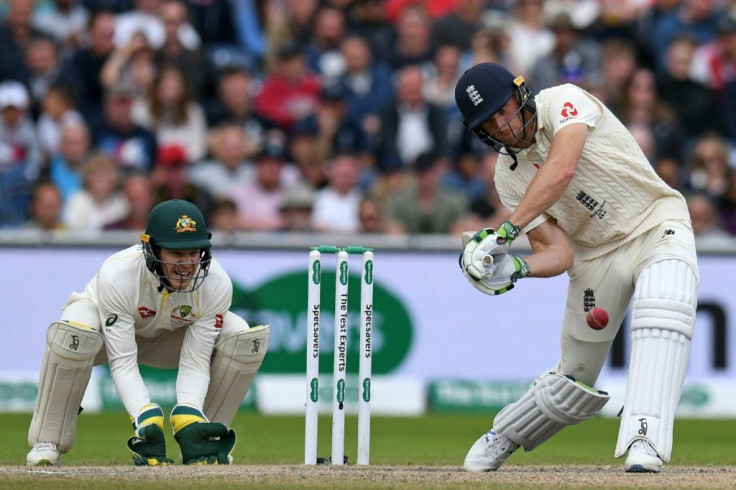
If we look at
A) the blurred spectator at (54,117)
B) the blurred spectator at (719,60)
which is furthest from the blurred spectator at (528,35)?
the blurred spectator at (54,117)

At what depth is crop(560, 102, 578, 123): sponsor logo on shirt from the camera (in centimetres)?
666

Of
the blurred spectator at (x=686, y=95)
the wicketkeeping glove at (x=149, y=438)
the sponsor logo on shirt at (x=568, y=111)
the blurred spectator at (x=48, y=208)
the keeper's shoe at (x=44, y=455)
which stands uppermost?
the blurred spectator at (x=686, y=95)

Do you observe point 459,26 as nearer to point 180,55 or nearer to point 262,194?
point 180,55

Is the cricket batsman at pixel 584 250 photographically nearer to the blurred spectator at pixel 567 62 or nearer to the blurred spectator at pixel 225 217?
the blurred spectator at pixel 225 217

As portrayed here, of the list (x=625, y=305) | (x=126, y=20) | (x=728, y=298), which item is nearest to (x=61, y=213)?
(x=126, y=20)

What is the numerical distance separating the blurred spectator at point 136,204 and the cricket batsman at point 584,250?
19.4 feet

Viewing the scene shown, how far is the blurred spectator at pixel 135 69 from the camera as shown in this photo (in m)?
14.0

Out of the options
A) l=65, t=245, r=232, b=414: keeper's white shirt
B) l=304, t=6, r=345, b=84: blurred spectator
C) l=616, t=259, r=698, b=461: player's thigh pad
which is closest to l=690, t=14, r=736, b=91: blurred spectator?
l=304, t=6, r=345, b=84: blurred spectator

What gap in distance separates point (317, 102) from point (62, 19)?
3096 mm

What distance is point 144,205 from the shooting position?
12578mm

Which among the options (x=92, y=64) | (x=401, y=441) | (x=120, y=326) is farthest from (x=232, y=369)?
(x=92, y=64)

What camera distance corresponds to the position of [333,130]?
45.4ft

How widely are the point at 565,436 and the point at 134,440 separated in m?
4.37

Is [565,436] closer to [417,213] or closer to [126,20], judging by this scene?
[417,213]
